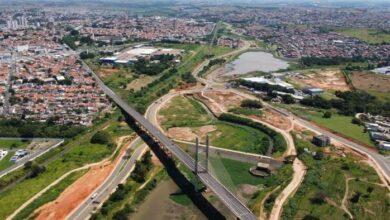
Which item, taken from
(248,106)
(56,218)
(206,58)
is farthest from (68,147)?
(206,58)

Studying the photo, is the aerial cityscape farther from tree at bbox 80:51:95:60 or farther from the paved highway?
tree at bbox 80:51:95:60

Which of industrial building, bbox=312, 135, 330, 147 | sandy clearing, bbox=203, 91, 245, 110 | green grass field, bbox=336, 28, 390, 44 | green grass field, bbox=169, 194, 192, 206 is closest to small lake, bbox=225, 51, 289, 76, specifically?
sandy clearing, bbox=203, 91, 245, 110

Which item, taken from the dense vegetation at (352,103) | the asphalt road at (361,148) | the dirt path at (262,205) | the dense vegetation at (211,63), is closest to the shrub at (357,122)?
the dense vegetation at (352,103)

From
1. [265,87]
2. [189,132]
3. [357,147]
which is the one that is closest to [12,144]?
[189,132]

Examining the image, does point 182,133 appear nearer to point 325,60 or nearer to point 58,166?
point 58,166

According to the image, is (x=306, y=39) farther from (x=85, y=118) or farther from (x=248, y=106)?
(x=85, y=118)
